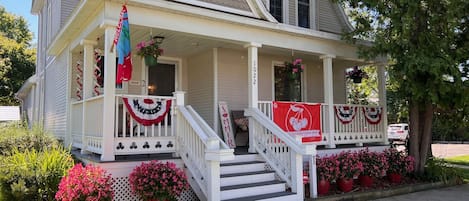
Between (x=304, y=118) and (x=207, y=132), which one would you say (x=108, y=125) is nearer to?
(x=207, y=132)

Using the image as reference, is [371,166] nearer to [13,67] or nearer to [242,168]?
[242,168]

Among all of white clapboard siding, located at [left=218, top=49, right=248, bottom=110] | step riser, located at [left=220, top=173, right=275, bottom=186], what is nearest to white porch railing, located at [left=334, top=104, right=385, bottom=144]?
white clapboard siding, located at [left=218, top=49, right=248, bottom=110]

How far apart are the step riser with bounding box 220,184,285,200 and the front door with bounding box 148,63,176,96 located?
4344 millimetres

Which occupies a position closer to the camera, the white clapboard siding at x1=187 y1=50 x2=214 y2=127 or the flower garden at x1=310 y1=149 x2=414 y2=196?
the flower garden at x1=310 y1=149 x2=414 y2=196

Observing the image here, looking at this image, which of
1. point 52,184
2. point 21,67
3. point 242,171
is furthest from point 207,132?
point 21,67

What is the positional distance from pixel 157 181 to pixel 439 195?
255 inches

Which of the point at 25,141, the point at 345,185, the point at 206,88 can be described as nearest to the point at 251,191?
the point at 345,185

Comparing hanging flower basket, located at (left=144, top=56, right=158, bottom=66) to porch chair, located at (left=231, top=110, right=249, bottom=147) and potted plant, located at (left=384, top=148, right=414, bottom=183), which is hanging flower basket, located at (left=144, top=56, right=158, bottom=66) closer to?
porch chair, located at (left=231, top=110, right=249, bottom=147)

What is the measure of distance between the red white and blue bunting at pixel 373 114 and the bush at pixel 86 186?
23.9ft

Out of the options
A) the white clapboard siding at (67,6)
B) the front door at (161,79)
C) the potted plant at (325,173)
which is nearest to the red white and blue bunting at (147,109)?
the front door at (161,79)

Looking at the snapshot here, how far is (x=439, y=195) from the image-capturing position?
328 inches

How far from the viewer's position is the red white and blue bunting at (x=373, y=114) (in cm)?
1025

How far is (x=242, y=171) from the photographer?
280 inches

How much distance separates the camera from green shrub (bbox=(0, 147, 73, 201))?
6.04 meters
